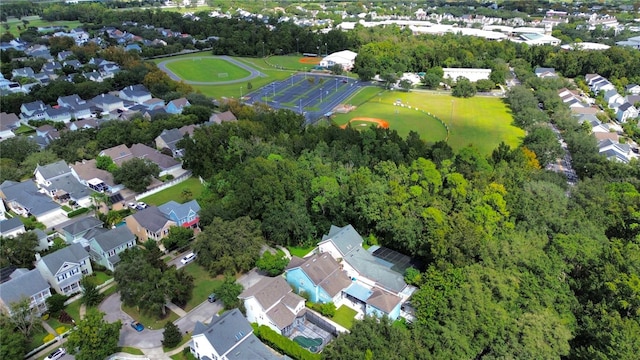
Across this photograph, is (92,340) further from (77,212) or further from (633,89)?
(633,89)

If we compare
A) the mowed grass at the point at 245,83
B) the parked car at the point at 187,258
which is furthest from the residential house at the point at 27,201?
the mowed grass at the point at 245,83

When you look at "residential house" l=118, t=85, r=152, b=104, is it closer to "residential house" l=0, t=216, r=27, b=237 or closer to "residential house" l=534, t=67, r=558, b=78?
"residential house" l=0, t=216, r=27, b=237

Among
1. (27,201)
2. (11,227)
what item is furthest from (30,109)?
(11,227)

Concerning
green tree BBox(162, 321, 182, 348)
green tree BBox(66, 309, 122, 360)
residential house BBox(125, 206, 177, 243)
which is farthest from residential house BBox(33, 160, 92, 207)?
green tree BBox(162, 321, 182, 348)

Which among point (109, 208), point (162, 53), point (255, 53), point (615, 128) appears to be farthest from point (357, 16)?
point (109, 208)

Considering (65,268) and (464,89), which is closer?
(65,268)

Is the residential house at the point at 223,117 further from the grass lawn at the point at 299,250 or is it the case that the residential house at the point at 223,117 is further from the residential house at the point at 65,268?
the residential house at the point at 65,268
